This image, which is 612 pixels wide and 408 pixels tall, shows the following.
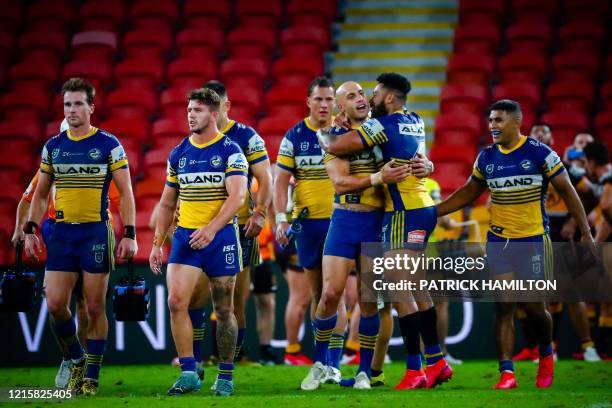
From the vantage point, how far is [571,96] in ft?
49.4

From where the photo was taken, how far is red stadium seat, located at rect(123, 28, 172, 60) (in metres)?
17.0

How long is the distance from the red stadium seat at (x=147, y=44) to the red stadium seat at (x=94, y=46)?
262mm

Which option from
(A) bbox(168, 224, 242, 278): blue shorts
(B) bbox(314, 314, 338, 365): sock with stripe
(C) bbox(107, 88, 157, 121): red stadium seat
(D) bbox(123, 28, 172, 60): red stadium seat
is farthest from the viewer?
(D) bbox(123, 28, 172, 60): red stadium seat

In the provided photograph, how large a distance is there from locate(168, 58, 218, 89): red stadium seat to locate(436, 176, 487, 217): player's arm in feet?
26.7

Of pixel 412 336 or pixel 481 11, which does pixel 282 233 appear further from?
pixel 481 11

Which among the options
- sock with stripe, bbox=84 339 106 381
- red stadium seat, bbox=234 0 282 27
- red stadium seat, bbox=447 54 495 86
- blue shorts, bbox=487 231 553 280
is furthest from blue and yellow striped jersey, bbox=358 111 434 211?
red stadium seat, bbox=234 0 282 27

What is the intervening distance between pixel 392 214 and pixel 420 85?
8.72 metres

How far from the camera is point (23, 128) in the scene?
15.2 m

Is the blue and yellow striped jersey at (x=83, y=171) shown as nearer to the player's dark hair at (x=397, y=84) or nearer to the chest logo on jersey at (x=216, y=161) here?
the chest logo on jersey at (x=216, y=161)

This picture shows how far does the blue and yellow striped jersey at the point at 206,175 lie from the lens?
777cm

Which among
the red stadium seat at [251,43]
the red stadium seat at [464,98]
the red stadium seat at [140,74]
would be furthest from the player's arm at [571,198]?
the red stadium seat at [140,74]

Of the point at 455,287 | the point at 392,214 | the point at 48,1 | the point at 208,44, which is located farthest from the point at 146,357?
the point at 48,1

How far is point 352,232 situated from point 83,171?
2135 mm

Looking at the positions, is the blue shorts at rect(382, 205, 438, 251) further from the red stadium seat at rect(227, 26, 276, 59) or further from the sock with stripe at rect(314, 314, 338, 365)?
the red stadium seat at rect(227, 26, 276, 59)
